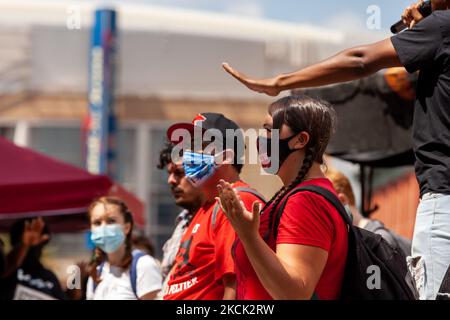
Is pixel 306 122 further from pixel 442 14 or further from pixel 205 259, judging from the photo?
pixel 205 259

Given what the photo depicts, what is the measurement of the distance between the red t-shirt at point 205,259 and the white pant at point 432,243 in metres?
0.87

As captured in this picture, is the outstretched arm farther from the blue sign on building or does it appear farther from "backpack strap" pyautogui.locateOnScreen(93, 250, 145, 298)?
the blue sign on building

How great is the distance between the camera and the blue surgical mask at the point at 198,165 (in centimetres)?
435

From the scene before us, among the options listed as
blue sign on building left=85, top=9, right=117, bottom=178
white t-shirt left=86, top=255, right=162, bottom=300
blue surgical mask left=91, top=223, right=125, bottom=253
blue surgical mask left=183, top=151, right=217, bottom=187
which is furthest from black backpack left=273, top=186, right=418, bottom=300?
blue sign on building left=85, top=9, right=117, bottom=178

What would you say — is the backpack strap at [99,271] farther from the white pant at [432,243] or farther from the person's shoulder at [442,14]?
the person's shoulder at [442,14]

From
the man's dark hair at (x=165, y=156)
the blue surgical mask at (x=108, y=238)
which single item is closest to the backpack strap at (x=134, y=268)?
the blue surgical mask at (x=108, y=238)

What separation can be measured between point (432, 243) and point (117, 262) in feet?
9.42

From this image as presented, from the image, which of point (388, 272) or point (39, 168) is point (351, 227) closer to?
point (388, 272)

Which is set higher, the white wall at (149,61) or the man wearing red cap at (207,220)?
the white wall at (149,61)

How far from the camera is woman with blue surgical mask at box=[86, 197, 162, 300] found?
5.70m

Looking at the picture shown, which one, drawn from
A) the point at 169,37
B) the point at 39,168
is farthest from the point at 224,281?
the point at 169,37

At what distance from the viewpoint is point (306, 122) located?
11.3 feet

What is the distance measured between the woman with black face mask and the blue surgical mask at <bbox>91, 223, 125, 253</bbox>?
8.39 ft
